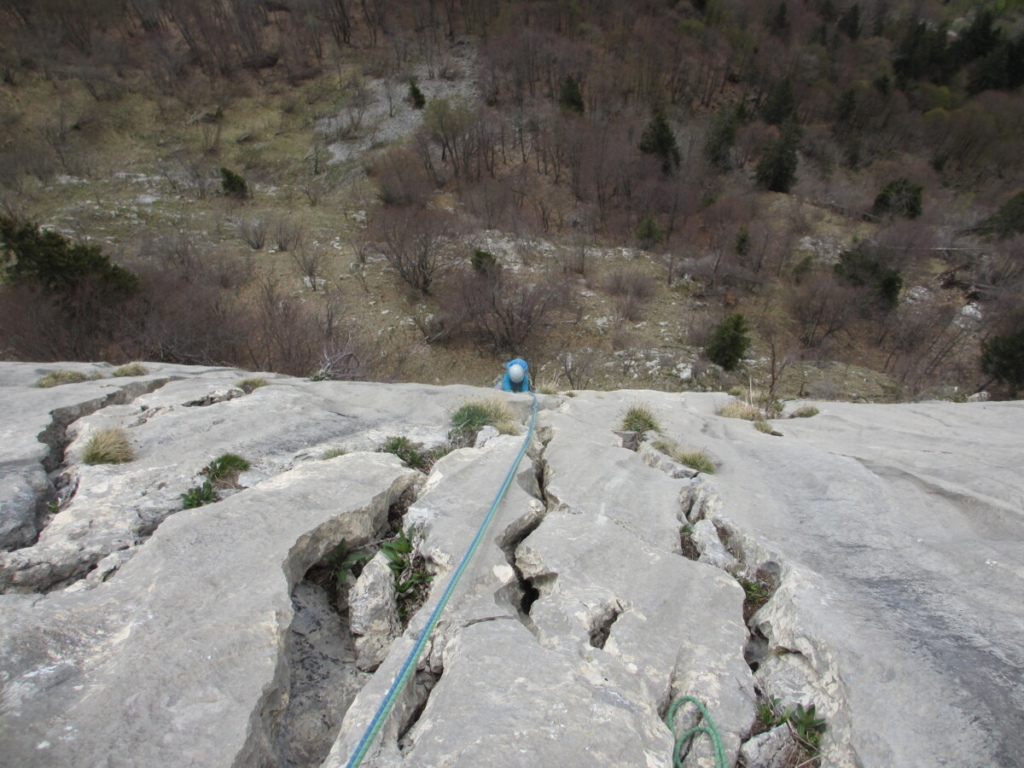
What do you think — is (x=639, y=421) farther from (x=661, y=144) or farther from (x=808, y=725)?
(x=661, y=144)

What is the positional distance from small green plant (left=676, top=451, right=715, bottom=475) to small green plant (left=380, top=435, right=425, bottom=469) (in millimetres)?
2901

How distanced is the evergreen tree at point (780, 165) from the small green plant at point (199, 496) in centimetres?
4038

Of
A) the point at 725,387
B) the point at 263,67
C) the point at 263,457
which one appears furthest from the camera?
the point at 263,67

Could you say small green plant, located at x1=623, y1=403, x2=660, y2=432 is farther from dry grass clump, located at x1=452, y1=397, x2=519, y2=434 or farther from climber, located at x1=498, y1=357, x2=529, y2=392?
climber, located at x1=498, y1=357, x2=529, y2=392

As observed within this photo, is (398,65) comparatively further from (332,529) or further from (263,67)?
(332,529)

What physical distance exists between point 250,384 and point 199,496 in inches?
130

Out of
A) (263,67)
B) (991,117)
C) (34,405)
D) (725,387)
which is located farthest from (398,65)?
(991,117)

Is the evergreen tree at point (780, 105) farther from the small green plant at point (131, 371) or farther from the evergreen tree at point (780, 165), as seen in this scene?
the small green plant at point (131, 371)

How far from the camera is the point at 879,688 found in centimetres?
245

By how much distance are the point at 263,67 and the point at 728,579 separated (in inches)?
2070

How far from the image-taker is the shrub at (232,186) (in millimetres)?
27094

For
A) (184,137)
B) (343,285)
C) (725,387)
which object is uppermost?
(184,137)

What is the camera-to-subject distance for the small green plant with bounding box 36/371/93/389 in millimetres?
6445

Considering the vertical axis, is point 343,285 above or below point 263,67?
below
